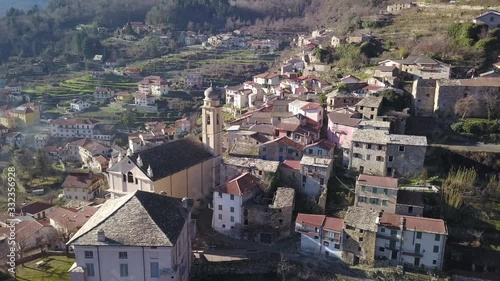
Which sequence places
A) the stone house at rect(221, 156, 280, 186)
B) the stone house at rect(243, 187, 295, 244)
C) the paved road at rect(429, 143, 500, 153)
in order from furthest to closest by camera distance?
the paved road at rect(429, 143, 500, 153) → the stone house at rect(221, 156, 280, 186) → the stone house at rect(243, 187, 295, 244)

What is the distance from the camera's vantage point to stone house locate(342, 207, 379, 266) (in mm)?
26922

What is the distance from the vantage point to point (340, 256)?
27984mm

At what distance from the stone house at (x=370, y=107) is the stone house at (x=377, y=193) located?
30.0 ft

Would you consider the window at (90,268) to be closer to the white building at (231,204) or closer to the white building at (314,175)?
the white building at (231,204)

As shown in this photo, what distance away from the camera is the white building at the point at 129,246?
22.6 meters

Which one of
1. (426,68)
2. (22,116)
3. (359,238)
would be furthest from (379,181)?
(22,116)

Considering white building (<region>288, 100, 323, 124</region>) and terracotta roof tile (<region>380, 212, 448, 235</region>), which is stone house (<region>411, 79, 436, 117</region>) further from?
terracotta roof tile (<region>380, 212, 448, 235</region>)

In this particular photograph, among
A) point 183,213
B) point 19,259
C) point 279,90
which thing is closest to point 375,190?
point 183,213

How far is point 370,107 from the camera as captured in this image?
37.4 m

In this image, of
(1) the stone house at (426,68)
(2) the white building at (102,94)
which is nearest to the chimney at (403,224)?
(1) the stone house at (426,68)

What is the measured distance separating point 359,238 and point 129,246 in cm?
1405

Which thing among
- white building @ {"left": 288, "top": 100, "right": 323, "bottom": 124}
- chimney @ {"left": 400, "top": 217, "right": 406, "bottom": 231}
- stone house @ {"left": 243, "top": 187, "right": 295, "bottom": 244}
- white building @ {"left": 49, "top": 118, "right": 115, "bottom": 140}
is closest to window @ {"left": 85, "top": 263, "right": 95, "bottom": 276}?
stone house @ {"left": 243, "top": 187, "right": 295, "bottom": 244}

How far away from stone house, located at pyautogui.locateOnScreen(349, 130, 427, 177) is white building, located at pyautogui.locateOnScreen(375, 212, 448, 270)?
554cm

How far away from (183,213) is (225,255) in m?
5.14
